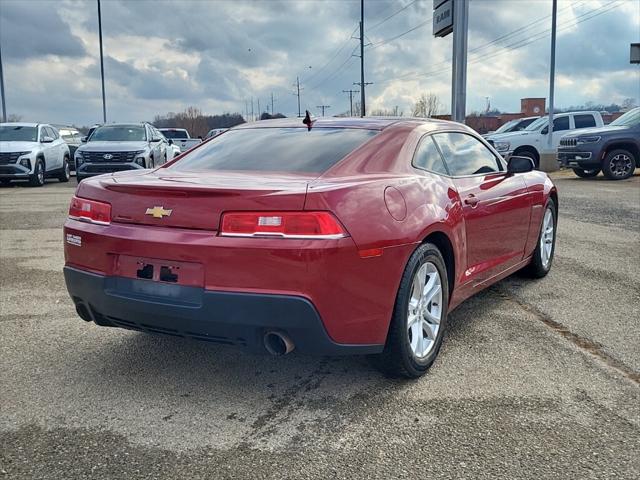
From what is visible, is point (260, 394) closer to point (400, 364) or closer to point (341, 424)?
point (341, 424)

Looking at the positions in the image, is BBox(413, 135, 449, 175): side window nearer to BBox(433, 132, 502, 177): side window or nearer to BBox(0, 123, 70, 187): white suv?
BBox(433, 132, 502, 177): side window

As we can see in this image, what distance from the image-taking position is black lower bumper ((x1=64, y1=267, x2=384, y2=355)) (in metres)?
2.85

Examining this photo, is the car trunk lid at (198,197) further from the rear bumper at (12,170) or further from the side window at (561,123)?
the side window at (561,123)

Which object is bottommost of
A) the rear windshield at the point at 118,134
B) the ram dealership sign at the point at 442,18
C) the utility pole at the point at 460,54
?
the rear windshield at the point at 118,134

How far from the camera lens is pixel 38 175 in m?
16.9

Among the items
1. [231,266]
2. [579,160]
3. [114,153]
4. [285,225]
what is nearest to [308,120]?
[285,225]

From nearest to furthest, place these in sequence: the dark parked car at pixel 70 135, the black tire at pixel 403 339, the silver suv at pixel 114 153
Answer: the black tire at pixel 403 339
the silver suv at pixel 114 153
the dark parked car at pixel 70 135

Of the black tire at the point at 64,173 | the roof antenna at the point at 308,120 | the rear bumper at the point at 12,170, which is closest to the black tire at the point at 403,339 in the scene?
the roof antenna at the point at 308,120

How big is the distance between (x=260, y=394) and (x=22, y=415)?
3.81 ft

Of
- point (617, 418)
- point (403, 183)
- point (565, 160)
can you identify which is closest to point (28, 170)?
point (565, 160)

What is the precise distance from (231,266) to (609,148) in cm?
1591

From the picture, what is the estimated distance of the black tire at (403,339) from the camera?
3.23 meters

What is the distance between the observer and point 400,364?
3.31 metres

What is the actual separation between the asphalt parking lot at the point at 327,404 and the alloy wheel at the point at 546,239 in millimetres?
898
